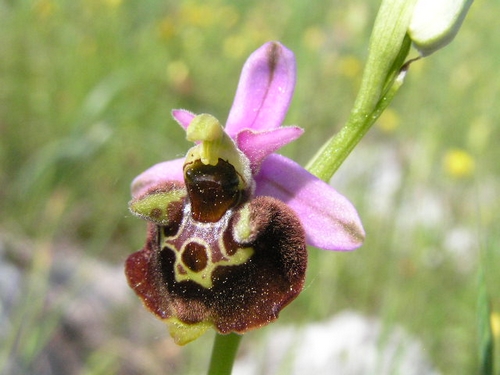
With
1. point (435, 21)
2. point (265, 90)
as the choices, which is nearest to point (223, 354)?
point (265, 90)

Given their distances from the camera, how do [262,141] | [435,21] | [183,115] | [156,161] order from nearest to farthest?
[435,21]
[262,141]
[183,115]
[156,161]

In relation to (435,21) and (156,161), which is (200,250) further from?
(156,161)

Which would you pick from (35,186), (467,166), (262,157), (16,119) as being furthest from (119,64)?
(262,157)

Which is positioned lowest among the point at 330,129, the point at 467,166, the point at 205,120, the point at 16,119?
the point at 330,129

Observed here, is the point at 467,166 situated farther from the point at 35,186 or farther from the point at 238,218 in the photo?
the point at 238,218

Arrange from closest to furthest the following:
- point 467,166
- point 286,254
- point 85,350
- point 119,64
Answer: point 286,254 < point 85,350 < point 467,166 < point 119,64

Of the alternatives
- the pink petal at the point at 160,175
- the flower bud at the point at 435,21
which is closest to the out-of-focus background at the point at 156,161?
the pink petal at the point at 160,175

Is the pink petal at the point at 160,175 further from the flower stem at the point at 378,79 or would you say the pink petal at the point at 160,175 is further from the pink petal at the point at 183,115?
the flower stem at the point at 378,79
